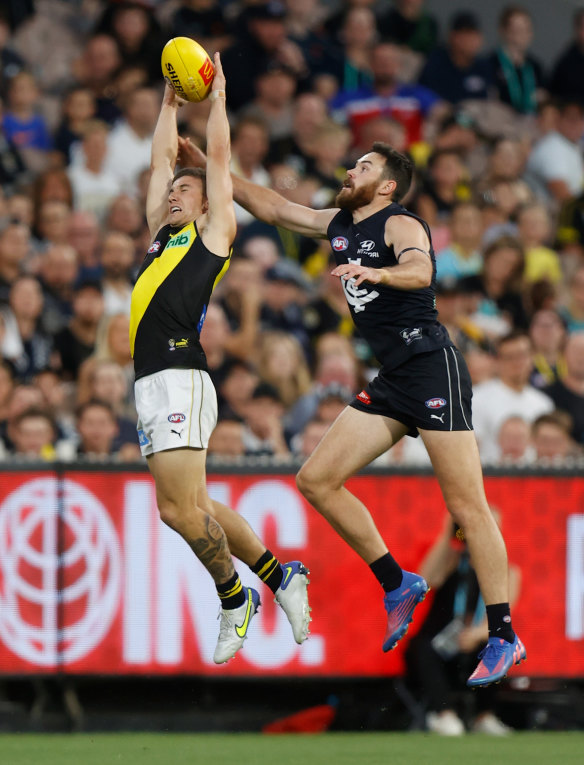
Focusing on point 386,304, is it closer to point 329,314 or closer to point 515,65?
point 329,314

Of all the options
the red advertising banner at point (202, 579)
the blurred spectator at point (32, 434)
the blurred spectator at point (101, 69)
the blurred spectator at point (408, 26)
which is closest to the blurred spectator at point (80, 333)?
the blurred spectator at point (32, 434)

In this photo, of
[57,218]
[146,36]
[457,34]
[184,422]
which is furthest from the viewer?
[457,34]

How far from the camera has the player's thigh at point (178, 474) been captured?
795 cm

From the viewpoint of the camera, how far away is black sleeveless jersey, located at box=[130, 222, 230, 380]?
8.07 m

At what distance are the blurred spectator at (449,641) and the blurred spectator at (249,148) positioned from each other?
4.38 meters

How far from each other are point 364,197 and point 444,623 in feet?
11.8

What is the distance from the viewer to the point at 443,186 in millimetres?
14273

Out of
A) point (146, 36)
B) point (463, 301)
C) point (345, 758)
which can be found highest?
point (146, 36)

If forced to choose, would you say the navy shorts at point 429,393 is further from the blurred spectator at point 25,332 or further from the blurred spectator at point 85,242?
the blurred spectator at point 85,242

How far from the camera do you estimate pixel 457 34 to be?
15.8 metres

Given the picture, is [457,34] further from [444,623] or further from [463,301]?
[444,623]

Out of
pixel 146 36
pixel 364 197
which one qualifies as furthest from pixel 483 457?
pixel 146 36

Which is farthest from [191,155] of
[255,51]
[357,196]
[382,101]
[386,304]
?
[382,101]

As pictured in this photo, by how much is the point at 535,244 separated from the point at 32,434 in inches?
230
